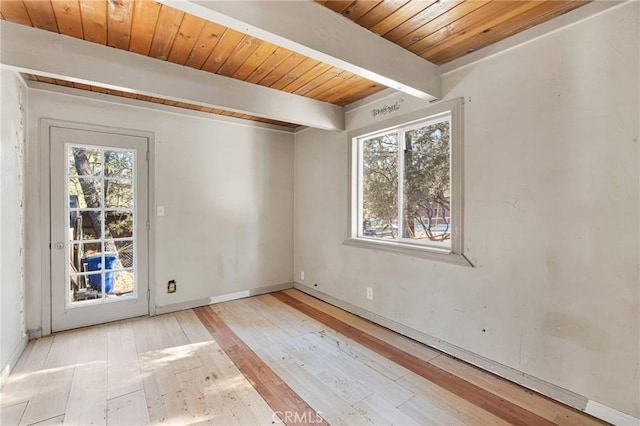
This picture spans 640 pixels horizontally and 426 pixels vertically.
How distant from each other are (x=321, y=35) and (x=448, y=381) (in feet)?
8.15

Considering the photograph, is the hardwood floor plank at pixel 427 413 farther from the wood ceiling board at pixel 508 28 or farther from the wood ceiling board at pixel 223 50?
the wood ceiling board at pixel 223 50

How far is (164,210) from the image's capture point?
3.31m

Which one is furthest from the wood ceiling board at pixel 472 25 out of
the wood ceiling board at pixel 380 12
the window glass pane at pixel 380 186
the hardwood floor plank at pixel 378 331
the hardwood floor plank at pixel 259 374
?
the hardwood floor plank at pixel 259 374

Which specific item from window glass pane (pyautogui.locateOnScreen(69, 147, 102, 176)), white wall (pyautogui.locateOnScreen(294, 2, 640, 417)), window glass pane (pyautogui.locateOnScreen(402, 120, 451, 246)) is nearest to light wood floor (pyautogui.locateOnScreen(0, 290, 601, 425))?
white wall (pyautogui.locateOnScreen(294, 2, 640, 417))

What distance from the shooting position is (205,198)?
11.8ft

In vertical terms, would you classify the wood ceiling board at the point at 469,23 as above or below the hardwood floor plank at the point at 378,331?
above

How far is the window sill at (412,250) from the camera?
2.35 metres

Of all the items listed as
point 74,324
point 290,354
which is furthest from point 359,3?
point 74,324

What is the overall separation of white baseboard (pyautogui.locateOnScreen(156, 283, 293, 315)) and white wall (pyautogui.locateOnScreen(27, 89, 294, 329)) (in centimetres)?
4

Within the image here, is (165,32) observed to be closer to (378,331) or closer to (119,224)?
(119,224)

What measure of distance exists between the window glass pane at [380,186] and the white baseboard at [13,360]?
3.20 metres

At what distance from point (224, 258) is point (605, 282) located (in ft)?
11.8

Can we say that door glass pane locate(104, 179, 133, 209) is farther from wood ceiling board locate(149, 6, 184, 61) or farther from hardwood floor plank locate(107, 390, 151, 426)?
hardwood floor plank locate(107, 390, 151, 426)

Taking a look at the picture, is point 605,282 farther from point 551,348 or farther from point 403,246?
point 403,246
